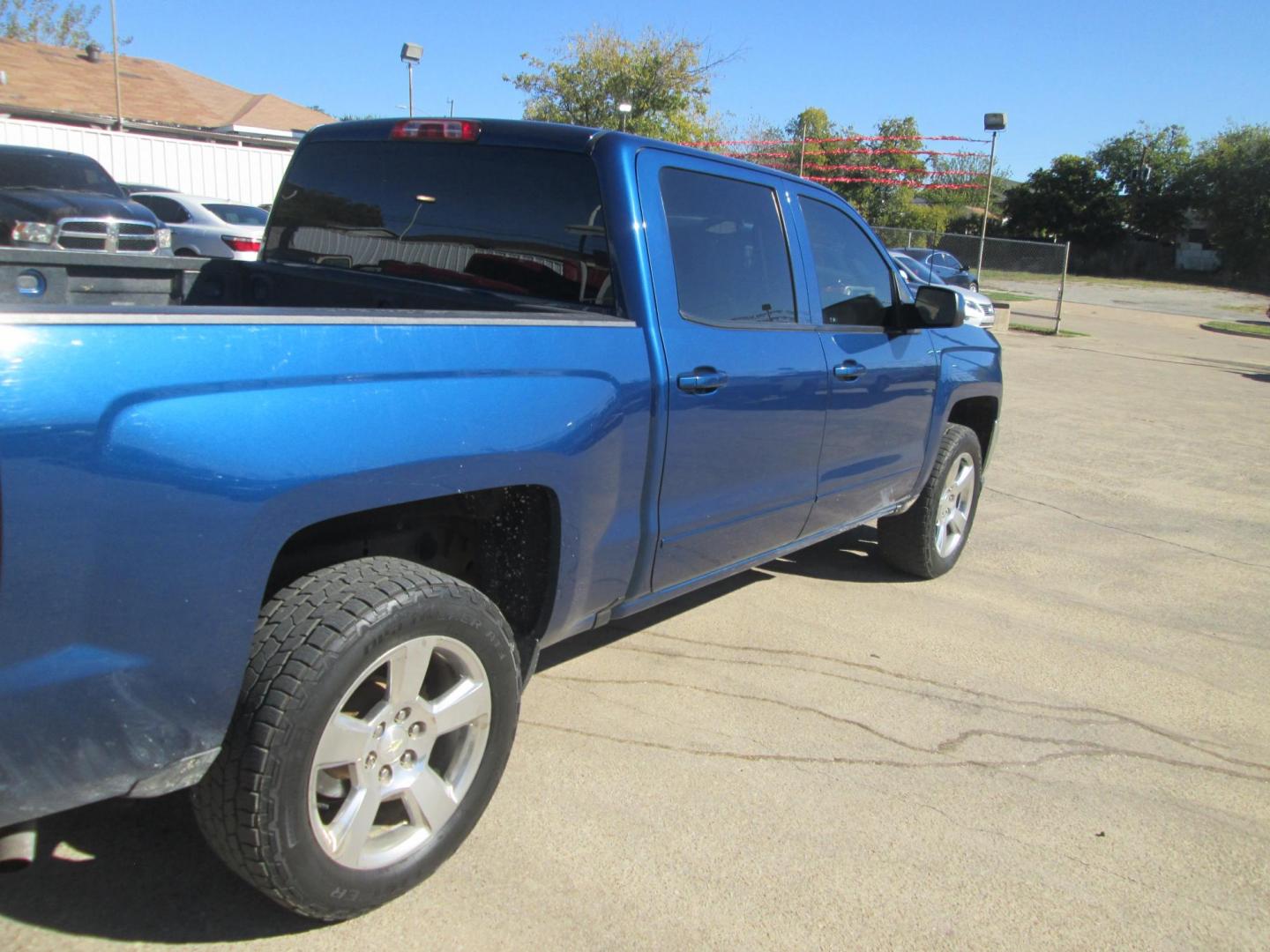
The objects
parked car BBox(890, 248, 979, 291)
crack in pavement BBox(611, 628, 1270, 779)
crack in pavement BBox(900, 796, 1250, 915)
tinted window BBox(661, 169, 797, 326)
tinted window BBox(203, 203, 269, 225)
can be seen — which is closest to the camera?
crack in pavement BBox(900, 796, 1250, 915)

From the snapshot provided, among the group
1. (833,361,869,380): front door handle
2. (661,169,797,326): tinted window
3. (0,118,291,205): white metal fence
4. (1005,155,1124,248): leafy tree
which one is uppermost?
(1005,155,1124,248): leafy tree

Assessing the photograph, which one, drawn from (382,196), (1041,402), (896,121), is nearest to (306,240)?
(382,196)

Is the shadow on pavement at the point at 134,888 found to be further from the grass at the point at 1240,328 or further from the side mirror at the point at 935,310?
Answer: the grass at the point at 1240,328

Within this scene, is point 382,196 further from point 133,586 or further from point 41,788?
point 41,788

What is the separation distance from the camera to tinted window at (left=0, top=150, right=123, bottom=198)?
1246 centimetres

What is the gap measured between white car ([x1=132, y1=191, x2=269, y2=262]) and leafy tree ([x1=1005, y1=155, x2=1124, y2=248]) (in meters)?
48.3

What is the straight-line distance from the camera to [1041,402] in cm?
1241

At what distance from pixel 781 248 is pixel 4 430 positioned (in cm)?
292

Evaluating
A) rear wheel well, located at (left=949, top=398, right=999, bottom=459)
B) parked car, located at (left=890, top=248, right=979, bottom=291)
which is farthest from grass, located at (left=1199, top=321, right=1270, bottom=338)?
rear wheel well, located at (left=949, top=398, right=999, bottom=459)

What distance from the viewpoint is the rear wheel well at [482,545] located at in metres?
2.65

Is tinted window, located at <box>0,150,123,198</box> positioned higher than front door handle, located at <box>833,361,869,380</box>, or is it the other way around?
tinted window, located at <box>0,150,123,198</box>

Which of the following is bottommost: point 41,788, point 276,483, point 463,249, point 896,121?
point 41,788

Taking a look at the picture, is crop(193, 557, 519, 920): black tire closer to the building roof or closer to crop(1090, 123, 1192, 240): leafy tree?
the building roof

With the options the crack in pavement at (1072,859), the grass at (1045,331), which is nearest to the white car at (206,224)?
the crack in pavement at (1072,859)
